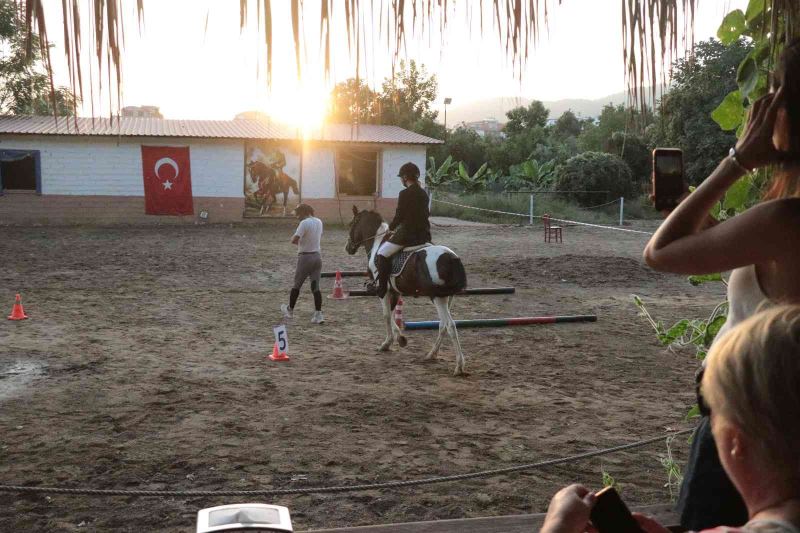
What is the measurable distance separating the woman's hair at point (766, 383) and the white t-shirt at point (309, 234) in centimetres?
866

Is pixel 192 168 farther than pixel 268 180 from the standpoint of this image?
No

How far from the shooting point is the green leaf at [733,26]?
3055 millimetres

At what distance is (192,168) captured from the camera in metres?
25.1

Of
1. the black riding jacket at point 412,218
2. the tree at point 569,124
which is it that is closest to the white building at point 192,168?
the black riding jacket at point 412,218

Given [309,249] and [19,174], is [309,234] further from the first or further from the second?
[19,174]

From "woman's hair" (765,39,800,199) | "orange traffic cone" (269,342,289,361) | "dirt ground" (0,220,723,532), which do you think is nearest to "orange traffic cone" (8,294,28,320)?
"dirt ground" (0,220,723,532)

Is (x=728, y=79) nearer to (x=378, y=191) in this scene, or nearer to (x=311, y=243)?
(x=378, y=191)

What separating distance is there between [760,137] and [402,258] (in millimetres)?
6736

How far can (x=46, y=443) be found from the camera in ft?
17.5

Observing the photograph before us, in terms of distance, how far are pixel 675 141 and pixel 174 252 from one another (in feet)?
69.7

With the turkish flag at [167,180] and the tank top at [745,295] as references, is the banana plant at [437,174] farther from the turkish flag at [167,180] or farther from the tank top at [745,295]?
the tank top at [745,295]

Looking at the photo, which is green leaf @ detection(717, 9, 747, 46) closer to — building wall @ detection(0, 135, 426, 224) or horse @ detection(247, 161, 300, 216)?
building wall @ detection(0, 135, 426, 224)

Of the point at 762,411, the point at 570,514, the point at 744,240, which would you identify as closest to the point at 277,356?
the point at 744,240

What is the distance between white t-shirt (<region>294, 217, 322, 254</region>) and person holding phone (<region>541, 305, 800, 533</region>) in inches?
340
